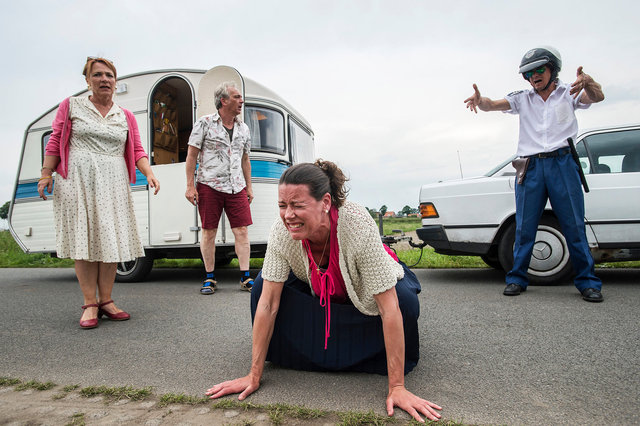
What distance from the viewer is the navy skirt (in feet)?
6.89

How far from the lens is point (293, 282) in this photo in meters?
2.19

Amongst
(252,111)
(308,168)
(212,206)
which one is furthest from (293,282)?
(252,111)

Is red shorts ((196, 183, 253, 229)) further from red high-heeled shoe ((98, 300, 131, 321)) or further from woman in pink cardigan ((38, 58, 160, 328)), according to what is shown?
red high-heeled shoe ((98, 300, 131, 321))

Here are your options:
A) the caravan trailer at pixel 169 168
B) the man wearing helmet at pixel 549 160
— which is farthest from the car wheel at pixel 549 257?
the caravan trailer at pixel 169 168

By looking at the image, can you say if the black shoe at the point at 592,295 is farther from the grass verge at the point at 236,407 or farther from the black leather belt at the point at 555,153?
the grass verge at the point at 236,407

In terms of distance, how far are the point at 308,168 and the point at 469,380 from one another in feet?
4.16

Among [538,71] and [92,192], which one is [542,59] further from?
[92,192]

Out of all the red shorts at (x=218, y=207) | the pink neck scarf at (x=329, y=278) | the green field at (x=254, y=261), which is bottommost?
the green field at (x=254, y=261)

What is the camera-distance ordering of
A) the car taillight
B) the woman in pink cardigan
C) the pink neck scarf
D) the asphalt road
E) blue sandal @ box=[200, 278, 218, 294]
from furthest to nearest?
the car taillight
blue sandal @ box=[200, 278, 218, 294]
the woman in pink cardigan
the pink neck scarf
the asphalt road

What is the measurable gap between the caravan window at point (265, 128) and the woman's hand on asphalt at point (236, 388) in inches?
139

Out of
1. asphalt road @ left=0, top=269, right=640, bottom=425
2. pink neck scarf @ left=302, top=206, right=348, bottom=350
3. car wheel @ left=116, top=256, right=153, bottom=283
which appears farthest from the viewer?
car wheel @ left=116, top=256, right=153, bottom=283

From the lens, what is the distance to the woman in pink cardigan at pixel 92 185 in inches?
124

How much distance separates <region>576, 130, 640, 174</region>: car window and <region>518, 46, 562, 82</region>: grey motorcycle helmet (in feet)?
3.72

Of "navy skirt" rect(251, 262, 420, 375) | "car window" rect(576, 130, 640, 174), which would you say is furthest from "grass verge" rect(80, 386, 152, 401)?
"car window" rect(576, 130, 640, 174)
